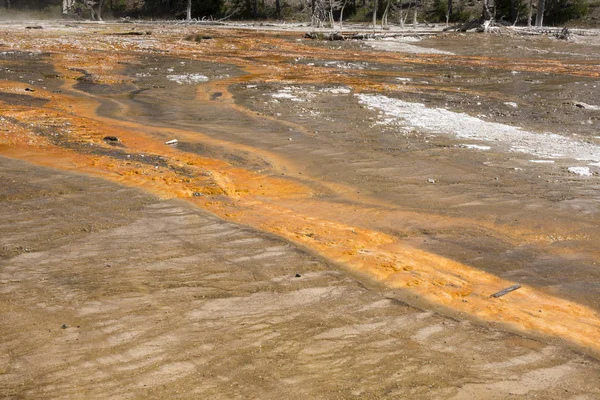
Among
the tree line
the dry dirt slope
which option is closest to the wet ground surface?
the dry dirt slope

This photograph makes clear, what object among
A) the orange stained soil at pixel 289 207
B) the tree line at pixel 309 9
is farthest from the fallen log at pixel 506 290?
the tree line at pixel 309 9

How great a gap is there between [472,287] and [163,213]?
9.23 ft

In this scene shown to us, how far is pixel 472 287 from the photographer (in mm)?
5094

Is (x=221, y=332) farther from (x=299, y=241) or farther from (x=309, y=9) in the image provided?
(x=309, y=9)

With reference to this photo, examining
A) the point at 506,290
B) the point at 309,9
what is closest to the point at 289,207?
the point at 506,290

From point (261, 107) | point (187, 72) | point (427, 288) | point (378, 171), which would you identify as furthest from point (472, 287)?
point (187, 72)

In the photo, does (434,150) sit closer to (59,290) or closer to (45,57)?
(59,290)

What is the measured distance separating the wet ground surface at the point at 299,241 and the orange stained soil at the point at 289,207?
0.10 feet

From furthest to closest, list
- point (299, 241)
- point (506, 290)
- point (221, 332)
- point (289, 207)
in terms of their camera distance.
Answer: point (289, 207) → point (299, 241) → point (506, 290) → point (221, 332)

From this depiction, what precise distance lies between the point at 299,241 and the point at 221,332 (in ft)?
5.99

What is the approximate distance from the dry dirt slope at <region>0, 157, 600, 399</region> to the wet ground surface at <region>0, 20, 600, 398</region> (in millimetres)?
16

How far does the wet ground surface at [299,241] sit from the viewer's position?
3662 millimetres

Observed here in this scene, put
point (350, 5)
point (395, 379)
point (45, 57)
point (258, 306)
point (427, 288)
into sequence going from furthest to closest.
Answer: point (350, 5) → point (45, 57) → point (427, 288) → point (258, 306) → point (395, 379)

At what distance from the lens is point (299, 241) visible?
5.64 m
